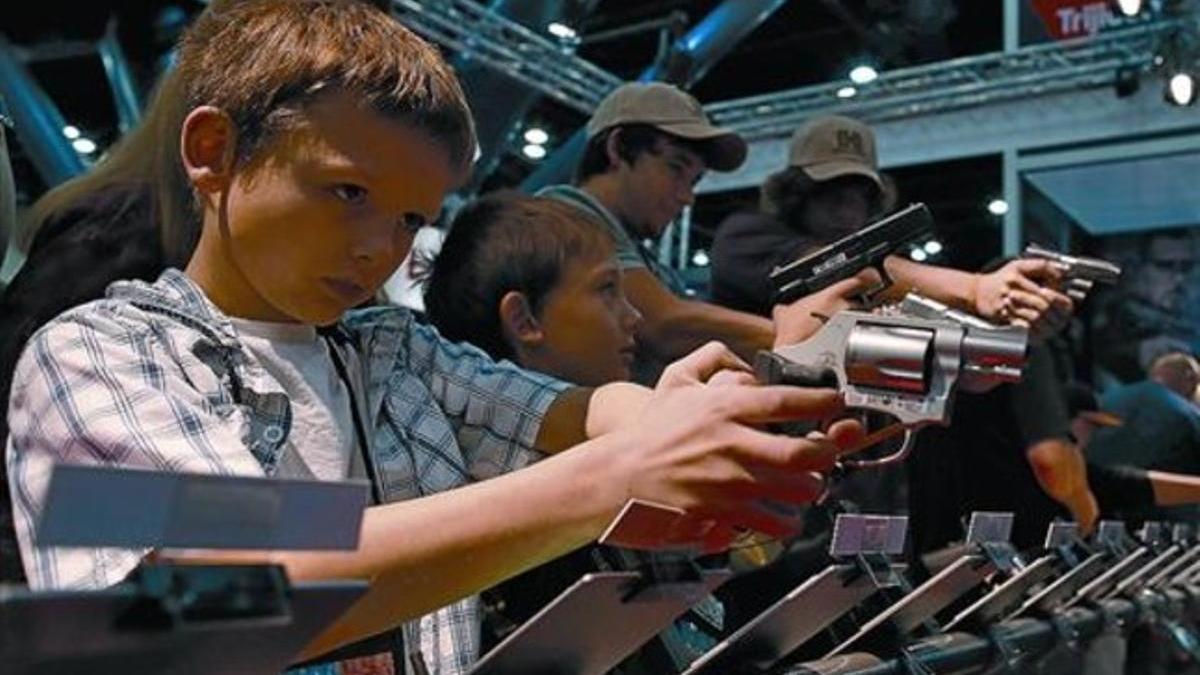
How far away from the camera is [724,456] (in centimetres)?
61

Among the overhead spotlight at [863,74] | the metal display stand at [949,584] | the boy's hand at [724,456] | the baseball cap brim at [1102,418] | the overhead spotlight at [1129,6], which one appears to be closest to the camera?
the boy's hand at [724,456]

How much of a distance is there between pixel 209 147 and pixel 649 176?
1.11 metres

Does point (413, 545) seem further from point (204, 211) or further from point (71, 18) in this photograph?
point (71, 18)

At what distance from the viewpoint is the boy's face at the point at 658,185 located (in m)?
1.82

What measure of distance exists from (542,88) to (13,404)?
3185mm

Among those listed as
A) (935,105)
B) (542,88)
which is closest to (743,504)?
(935,105)

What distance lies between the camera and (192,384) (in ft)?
2.34

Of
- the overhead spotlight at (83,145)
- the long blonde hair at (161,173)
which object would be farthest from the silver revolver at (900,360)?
the overhead spotlight at (83,145)

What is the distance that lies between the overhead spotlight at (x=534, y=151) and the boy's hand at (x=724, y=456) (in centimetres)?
286

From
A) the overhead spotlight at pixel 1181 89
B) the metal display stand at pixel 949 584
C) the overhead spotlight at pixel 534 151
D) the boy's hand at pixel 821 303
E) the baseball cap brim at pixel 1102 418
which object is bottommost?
the baseball cap brim at pixel 1102 418

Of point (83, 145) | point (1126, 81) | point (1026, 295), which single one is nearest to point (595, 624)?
point (1026, 295)

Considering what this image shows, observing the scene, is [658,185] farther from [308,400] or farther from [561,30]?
[561,30]

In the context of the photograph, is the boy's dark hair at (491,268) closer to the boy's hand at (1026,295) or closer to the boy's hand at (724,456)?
the boy's hand at (1026,295)

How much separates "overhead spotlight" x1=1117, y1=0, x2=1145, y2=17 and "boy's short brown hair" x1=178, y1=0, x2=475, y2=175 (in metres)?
1.83
